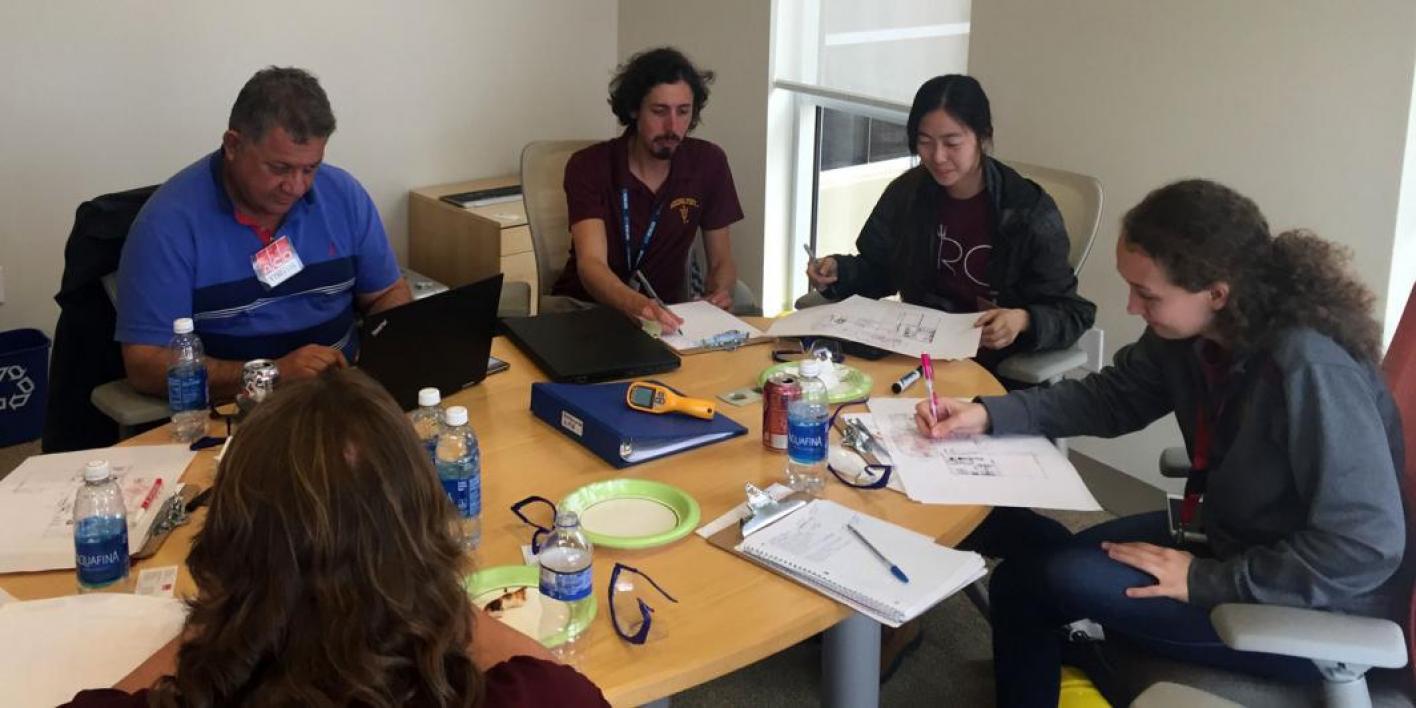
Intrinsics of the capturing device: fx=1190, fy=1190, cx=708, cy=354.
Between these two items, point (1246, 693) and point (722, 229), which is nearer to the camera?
point (1246, 693)

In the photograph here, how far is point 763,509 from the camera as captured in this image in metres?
1.72

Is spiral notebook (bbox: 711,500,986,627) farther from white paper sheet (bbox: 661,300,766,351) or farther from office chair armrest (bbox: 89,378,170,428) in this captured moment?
office chair armrest (bbox: 89,378,170,428)

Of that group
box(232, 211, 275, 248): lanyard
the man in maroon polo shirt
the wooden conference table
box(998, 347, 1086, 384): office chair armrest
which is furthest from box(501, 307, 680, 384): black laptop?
box(998, 347, 1086, 384): office chair armrest

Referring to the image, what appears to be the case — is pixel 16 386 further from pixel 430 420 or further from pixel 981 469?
pixel 981 469

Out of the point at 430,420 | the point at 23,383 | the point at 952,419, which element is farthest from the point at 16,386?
the point at 952,419

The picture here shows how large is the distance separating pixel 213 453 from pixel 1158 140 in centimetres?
237

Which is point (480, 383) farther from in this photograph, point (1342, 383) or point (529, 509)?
point (1342, 383)

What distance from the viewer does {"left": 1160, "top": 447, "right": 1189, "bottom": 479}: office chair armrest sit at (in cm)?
205

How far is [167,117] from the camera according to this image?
3.78 m

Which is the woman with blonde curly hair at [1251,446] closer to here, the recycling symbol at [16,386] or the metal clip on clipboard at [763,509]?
the metal clip on clipboard at [763,509]

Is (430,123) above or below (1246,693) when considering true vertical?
above

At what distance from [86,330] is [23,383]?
1.48 meters

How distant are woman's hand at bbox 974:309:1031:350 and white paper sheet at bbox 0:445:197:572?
152 centimetres

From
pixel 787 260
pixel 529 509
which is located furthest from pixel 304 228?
pixel 787 260
